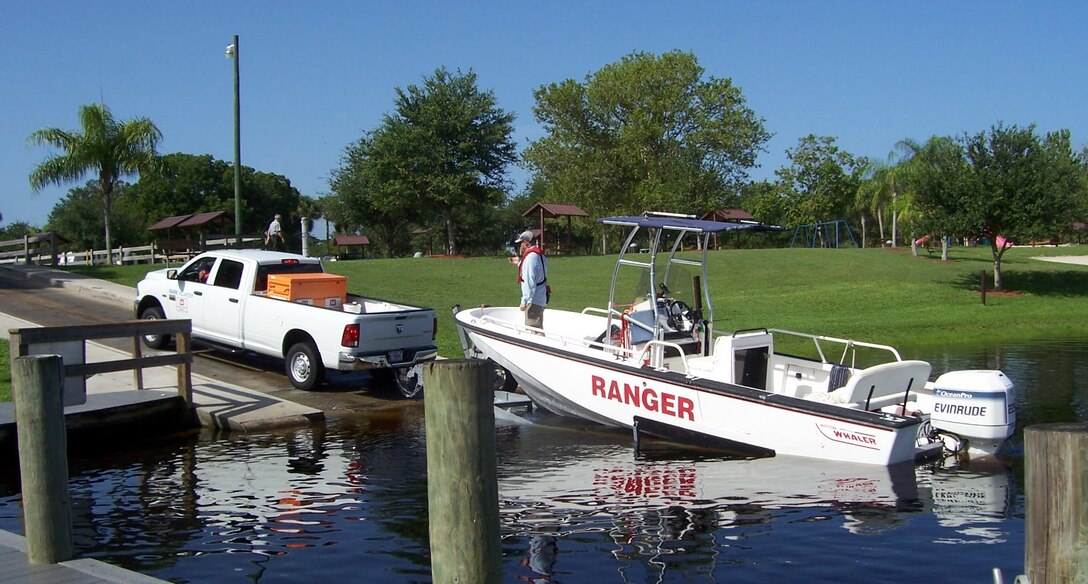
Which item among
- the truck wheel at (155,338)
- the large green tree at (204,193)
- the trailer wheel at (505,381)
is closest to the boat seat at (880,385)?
the trailer wheel at (505,381)

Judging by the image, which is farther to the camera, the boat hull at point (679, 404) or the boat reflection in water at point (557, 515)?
the boat hull at point (679, 404)

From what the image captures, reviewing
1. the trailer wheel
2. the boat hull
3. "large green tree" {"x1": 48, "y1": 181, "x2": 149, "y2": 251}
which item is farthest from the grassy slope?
"large green tree" {"x1": 48, "y1": 181, "x2": 149, "y2": 251}

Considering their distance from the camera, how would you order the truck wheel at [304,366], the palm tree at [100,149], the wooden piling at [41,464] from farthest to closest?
the palm tree at [100,149]
the truck wheel at [304,366]
the wooden piling at [41,464]

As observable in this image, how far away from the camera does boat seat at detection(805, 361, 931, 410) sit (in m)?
10.2

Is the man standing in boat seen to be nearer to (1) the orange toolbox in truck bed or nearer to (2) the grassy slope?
(1) the orange toolbox in truck bed

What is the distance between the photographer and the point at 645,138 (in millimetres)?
53781

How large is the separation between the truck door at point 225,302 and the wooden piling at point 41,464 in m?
8.38

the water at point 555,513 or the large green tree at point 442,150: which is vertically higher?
the large green tree at point 442,150

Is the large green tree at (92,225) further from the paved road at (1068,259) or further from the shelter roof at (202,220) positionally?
the paved road at (1068,259)

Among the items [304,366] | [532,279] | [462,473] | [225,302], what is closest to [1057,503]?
[462,473]

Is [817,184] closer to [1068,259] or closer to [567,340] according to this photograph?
[1068,259]

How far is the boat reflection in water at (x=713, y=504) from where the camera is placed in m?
7.24

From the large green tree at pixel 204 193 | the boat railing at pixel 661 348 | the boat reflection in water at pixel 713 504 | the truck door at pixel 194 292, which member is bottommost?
the boat reflection in water at pixel 713 504

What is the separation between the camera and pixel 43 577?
228 inches
